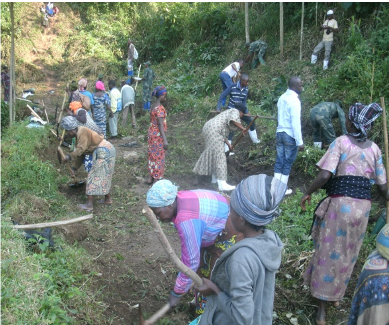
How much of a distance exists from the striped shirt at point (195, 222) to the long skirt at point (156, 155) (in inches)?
143

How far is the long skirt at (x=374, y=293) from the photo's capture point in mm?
2070

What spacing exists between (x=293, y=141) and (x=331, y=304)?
8.14ft

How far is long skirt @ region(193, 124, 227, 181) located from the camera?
19.6 feet

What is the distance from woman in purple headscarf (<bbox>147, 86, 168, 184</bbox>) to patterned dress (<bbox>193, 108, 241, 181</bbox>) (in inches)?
24.4

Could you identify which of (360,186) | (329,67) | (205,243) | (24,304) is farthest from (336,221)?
(329,67)

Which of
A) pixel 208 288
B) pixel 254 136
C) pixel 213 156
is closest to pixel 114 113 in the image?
pixel 254 136

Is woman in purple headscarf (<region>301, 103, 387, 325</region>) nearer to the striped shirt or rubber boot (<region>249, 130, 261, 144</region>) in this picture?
the striped shirt

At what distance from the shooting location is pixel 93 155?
17.8 feet

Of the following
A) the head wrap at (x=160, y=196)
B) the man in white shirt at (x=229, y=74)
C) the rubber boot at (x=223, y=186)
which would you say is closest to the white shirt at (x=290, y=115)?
the rubber boot at (x=223, y=186)

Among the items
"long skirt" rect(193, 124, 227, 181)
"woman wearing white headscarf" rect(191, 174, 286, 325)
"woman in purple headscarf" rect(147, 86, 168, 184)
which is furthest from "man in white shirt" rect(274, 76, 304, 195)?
"woman wearing white headscarf" rect(191, 174, 286, 325)

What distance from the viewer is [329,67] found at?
9.59 meters

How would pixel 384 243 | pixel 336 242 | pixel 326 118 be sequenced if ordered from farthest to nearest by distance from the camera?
pixel 326 118 → pixel 336 242 → pixel 384 243

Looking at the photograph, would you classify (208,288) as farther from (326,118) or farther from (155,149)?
(326,118)

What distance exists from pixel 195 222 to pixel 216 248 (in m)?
0.38
